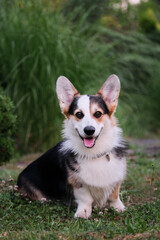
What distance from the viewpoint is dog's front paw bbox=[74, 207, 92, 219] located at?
296cm

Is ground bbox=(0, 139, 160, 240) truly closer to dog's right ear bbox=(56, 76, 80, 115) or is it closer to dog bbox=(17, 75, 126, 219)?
dog bbox=(17, 75, 126, 219)

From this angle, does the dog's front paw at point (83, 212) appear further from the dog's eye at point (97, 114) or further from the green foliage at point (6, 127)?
the green foliage at point (6, 127)

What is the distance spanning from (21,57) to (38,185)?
323cm

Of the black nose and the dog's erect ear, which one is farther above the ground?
the dog's erect ear

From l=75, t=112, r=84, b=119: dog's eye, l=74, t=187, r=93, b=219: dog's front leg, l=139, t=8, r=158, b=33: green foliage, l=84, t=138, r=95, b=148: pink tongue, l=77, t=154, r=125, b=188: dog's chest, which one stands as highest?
l=139, t=8, r=158, b=33: green foliage

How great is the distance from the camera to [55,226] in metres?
2.70

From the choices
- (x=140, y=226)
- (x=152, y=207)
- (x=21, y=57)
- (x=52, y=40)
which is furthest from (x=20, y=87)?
(x=140, y=226)

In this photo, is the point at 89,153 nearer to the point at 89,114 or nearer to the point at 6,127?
the point at 89,114

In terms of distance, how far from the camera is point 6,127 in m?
4.43

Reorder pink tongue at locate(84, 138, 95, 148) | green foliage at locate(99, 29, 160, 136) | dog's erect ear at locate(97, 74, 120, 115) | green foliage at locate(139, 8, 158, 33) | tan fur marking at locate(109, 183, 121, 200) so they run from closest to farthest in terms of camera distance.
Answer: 1. pink tongue at locate(84, 138, 95, 148)
2. dog's erect ear at locate(97, 74, 120, 115)
3. tan fur marking at locate(109, 183, 121, 200)
4. green foliage at locate(99, 29, 160, 136)
5. green foliage at locate(139, 8, 158, 33)

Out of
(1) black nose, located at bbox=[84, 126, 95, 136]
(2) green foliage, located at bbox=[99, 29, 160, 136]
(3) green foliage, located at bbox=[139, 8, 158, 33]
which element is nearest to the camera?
(1) black nose, located at bbox=[84, 126, 95, 136]

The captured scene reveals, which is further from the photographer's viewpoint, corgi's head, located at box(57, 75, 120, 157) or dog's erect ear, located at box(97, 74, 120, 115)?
dog's erect ear, located at box(97, 74, 120, 115)

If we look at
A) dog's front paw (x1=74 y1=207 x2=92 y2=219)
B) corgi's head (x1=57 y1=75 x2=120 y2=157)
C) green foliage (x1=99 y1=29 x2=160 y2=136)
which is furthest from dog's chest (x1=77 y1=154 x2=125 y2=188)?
green foliage (x1=99 y1=29 x2=160 y2=136)

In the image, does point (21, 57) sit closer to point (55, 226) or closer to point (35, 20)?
point (35, 20)
